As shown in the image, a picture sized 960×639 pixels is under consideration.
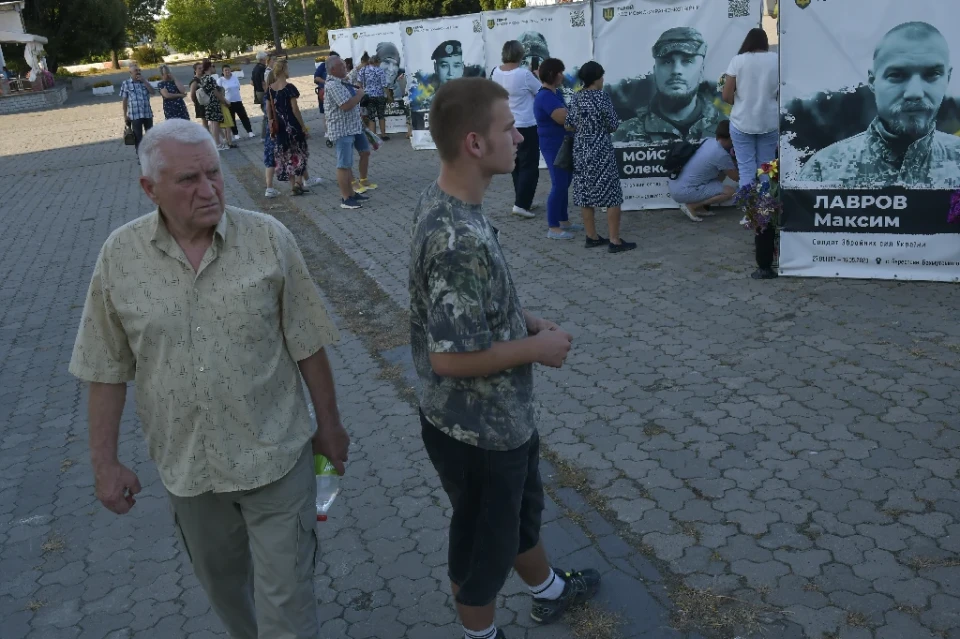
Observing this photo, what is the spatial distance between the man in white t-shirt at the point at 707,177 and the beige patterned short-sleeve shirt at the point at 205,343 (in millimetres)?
7263

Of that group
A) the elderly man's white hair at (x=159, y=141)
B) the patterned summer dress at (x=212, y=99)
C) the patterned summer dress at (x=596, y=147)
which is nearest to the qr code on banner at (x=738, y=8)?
the patterned summer dress at (x=596, y=147)

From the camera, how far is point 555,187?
29.5 ft

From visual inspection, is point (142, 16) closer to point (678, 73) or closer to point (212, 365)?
point (678, 73)

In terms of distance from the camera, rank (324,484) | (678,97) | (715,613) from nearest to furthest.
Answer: (324,484) → (715,613) → (678,97)

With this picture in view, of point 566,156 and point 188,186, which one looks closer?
point 188,186

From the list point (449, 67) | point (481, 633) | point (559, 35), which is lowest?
point (481, 633)

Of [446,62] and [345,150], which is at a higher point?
[446,62]

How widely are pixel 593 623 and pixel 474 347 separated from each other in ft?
4.53

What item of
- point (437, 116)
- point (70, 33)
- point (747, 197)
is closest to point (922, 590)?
point (437, 116)

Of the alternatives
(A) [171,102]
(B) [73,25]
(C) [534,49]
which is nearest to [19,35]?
(B) [73,25]

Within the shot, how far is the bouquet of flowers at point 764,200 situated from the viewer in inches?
275

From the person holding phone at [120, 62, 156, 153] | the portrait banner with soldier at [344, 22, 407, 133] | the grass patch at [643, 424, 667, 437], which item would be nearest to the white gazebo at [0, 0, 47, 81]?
the person holding phone at [120, 62, 156, 153]

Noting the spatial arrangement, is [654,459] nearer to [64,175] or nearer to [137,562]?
[137,562]

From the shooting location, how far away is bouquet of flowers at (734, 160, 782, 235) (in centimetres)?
698
